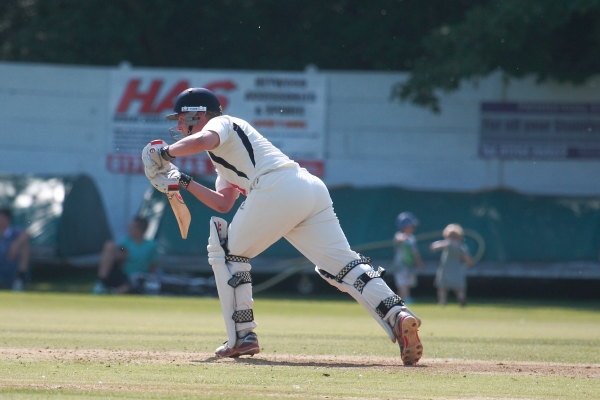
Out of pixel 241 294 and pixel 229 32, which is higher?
pixel 229 32

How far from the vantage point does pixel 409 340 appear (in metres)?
8.03

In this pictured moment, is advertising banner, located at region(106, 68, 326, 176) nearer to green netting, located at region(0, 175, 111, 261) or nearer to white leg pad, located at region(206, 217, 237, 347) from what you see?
green netting, located at region(0, 175, 111, 261)

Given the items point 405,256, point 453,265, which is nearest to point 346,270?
point 453,265

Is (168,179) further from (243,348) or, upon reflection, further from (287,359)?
(287,359)

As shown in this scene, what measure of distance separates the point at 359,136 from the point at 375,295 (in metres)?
14.3

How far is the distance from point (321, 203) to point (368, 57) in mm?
16526

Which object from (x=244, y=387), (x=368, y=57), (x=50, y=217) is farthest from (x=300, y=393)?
(x=368, y=57)

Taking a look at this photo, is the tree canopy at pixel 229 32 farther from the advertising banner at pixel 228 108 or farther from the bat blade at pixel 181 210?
the bat blade at pixel 181 210

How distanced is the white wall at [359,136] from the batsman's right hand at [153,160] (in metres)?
14.4

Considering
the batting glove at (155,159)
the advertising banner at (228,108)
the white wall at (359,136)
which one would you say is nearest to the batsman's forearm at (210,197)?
the batting glove at (155,159)

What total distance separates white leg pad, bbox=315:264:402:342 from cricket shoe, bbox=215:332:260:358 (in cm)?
72

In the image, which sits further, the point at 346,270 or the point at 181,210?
the point at 181,210

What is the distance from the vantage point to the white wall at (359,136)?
2209 cm

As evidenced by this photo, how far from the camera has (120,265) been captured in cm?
2089
